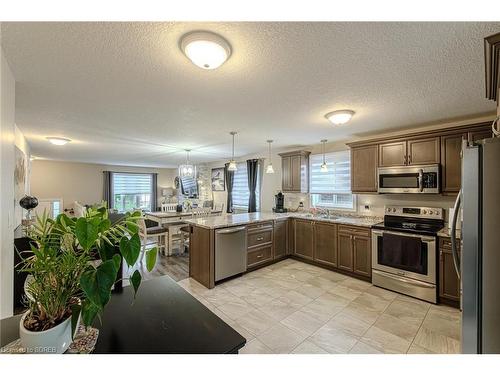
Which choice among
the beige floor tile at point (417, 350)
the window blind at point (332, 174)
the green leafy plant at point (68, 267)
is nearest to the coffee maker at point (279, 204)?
the window blind at point (332, 174)

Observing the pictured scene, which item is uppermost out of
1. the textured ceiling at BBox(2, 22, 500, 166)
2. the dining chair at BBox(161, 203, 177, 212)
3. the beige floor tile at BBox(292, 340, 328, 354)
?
the textured ceiling at BBox(2, 22, 500, 166)

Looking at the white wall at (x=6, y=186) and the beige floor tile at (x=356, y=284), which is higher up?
the white wall at (x=6, y=186)

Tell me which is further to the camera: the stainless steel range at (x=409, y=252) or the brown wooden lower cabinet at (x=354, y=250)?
the brown wooden lower cabinet at (x=354, y=250)

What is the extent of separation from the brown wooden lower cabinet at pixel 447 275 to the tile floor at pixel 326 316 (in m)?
0.16

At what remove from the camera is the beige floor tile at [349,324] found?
2166 mm

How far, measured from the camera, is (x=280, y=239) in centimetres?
413

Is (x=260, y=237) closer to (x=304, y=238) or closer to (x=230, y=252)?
(x=230, y=252)

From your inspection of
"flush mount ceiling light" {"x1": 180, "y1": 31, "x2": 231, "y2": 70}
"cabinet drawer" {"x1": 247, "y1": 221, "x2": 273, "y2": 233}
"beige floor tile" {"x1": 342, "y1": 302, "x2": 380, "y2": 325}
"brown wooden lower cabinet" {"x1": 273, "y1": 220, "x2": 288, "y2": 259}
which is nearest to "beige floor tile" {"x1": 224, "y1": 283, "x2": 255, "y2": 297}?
"cabinet drawer" {"x1": 247, "y1": 221, "x2": 273, "y2": 233}

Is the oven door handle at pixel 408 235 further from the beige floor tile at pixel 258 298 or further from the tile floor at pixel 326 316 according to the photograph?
the beige floor tile at pixel 258 298

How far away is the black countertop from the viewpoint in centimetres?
82

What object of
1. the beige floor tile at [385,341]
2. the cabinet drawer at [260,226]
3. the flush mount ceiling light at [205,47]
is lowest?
the beige floor tile at [385,341]

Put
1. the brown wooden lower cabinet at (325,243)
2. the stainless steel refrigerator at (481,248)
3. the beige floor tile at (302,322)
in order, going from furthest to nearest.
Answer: the brown wooden lower cabinet at (325,243) < the beige floor tile at (302,322) < the stainless steel refrigerator at (481,248)

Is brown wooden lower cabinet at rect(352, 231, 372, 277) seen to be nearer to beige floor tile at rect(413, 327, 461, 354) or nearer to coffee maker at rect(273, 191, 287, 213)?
beige floor tile at rect(413, 327, 461, 354)
